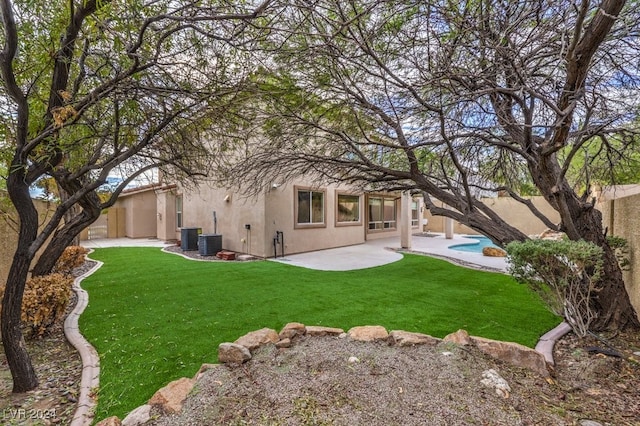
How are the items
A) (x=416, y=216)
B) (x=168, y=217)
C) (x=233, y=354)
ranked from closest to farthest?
(x=233, y=354)
(x=168, y=217)
(x=416, y=216)

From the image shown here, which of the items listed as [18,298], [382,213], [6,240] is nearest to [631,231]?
[18,298]

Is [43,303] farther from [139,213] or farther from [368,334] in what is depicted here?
[139,213]

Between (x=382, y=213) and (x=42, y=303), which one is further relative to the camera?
(x=382, y=213)

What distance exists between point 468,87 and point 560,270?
2.68 metres

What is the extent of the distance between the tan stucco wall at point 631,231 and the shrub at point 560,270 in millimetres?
1234

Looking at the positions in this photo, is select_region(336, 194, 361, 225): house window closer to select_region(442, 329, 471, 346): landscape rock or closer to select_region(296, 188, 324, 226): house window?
select_region(296, 188, 324, 226): house window

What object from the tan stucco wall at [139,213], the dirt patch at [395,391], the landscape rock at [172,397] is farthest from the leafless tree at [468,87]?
the tan stucco wall at [139,213]

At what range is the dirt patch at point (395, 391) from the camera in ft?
7.38

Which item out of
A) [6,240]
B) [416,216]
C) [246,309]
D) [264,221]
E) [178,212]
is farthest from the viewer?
[416,216]

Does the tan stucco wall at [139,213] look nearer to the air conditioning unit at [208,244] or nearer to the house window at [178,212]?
the house window at [178,212]

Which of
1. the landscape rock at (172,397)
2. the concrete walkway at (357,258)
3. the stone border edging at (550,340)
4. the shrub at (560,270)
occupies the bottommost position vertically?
the stone border edging at (550,340)

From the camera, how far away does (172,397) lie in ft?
8.25

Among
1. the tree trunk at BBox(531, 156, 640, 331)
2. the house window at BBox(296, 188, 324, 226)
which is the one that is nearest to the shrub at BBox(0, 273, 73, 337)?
the tree trunk at BBox(531, 156, 640, 331)

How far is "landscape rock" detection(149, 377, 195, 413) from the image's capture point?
241 cm
